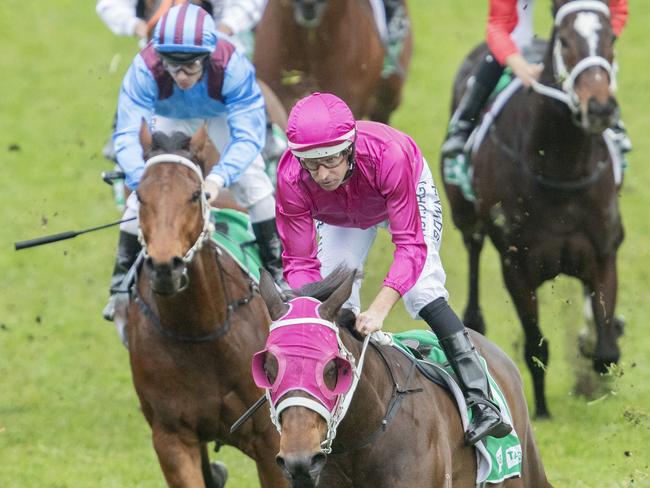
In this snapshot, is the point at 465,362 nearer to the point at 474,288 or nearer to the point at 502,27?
the point at 502,27

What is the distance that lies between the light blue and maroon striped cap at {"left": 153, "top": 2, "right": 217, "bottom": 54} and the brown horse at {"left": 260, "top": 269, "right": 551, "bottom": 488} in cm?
222

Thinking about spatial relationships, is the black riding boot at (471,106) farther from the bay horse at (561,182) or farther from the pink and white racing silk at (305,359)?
the pink and white racing silk at (305,359)

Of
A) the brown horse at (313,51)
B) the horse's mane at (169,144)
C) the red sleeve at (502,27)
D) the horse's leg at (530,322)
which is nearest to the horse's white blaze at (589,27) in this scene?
the red sleeve at (502,27)

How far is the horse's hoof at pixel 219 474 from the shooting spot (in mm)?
7723

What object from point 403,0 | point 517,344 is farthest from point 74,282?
point 517,344

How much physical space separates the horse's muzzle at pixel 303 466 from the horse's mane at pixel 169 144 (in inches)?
90.7

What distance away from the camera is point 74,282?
13117mm

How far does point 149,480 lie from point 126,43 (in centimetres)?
1168

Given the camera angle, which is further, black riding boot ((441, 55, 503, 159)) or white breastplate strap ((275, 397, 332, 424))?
black riding boot ((441, 55, 503, 159))

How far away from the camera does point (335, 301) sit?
186 inches

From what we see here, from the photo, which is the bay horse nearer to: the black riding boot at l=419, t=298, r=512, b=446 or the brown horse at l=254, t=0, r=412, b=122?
the brown horse at l=254, t=0, r=412, b=122

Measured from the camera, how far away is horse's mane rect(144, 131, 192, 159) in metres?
6.38

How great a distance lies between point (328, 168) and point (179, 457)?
1961mm

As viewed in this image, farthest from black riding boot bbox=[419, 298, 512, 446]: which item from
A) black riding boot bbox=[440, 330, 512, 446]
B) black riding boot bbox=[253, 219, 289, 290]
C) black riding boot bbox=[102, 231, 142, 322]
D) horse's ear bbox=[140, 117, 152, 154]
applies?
black riding boot bbox=[102, 231, 142, 322]
